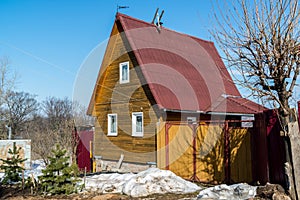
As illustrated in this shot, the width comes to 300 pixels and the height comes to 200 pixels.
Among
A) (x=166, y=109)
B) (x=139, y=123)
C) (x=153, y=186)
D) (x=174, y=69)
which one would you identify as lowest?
(x=153, y=186)

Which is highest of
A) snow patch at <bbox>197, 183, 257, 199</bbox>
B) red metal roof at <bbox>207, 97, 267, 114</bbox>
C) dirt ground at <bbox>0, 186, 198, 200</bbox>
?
red metal roof at <bbox>207, 97, 267, 114</bbox>

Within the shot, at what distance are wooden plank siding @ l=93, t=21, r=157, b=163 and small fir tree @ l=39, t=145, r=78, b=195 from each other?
4570mm

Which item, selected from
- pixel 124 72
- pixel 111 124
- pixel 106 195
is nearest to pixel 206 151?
pixel 106 195

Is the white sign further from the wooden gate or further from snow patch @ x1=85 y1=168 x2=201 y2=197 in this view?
snow patch @ x1=85 y1=168 x2=201 y2=197

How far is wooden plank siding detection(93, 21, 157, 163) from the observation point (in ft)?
41.9

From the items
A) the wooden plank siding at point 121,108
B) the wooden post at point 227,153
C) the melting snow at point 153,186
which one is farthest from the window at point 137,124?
the wooden post at point 227,153

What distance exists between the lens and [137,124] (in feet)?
44.6

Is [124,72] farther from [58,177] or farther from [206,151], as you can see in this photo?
[58,177]

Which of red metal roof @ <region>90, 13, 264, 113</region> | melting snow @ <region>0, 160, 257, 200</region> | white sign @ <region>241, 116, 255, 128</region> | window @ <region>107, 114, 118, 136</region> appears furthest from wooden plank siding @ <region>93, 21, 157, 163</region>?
white sign @ <region>241, 116, 255, 128</region>

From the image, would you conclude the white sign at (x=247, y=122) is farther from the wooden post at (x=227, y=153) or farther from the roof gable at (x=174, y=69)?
the roof gable at (x=174, y=69)

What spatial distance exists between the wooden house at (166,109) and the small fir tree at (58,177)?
168 inches

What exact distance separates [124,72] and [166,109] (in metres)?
3.62

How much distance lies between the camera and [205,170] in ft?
33.0

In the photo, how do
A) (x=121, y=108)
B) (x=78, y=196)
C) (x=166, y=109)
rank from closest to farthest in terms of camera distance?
(x=78, y=196) < (x=166, y=109) < (x=121, y=108)
